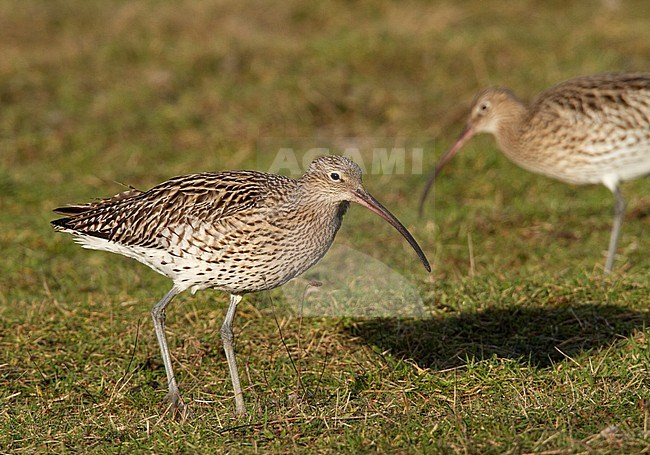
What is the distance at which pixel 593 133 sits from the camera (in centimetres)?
846

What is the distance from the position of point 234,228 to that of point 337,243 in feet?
10.6

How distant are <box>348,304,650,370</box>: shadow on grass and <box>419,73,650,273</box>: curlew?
1.63 metres

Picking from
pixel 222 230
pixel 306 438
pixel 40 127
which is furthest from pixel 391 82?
pixel 306 438

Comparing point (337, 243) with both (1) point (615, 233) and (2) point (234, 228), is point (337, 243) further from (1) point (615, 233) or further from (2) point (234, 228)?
(2) point (234, 228)

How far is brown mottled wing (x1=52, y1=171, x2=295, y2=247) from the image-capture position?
18.5ft

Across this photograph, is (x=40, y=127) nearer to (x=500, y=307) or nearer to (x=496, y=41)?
(x=496, y=41)

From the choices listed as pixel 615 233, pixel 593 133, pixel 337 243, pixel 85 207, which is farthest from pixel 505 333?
pixel 85 207

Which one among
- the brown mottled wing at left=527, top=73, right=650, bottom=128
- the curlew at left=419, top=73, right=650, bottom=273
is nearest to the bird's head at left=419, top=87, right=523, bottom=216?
→ the curlew at left=419, top=73, right=650, bottom=273

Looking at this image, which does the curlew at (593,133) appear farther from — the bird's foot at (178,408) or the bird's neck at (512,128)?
the bird's foot at (178,408)

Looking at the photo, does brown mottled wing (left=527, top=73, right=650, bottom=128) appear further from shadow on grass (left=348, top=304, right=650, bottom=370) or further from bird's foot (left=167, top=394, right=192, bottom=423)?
bird's foot (left=167, top=394, right=192, bottom=423)

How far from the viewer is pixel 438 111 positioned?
12117mm

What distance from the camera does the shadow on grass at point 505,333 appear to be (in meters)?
6.19

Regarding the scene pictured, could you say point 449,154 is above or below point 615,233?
above

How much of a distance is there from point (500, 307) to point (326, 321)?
121 centimetres
